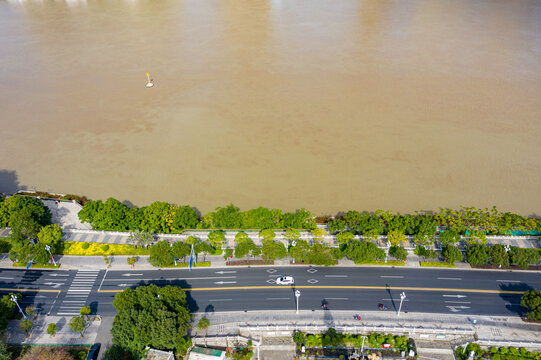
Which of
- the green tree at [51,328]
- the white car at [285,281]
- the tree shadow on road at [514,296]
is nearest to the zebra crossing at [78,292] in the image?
the green tree at [51,328]

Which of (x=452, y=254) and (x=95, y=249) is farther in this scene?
(x=95, y=249)

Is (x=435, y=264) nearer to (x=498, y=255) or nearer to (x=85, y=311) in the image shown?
(x=498, y=255)

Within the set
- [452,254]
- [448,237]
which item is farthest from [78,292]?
[448,237]

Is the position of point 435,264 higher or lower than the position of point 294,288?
higher

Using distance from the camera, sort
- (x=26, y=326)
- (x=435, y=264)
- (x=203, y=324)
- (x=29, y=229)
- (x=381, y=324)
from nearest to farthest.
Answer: (x=26, y=326) → (x=203, y=324) → (x=381, y=324) → (x=435, y=264) → (x=29, y=229)

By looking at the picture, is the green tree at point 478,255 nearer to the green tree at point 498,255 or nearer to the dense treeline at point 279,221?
the green tree at point 498,255

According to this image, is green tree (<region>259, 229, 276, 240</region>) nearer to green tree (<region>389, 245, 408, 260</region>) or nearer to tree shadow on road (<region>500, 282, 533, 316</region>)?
green tree (<region>389, 245, 408, 260</region>)
